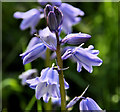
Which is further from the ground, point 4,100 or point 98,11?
point 98,11

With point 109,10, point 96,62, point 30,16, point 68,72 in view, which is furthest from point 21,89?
point 96,62

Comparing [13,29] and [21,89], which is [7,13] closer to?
[13,29]

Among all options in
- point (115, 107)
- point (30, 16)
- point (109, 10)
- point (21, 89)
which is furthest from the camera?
point (109, 10)

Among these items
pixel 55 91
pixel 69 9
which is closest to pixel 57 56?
pixel 55 91

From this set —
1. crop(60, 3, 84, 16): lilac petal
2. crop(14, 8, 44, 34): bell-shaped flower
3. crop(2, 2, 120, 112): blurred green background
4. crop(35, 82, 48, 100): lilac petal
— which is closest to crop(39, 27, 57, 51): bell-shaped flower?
crop(35, 82, 48, 100): lilac petal

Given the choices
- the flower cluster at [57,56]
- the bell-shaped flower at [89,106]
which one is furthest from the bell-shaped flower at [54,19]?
the bell-shaped flower at [89,106]

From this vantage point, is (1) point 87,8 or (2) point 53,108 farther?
(1) point 87,8

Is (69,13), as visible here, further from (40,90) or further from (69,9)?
(40,90)
